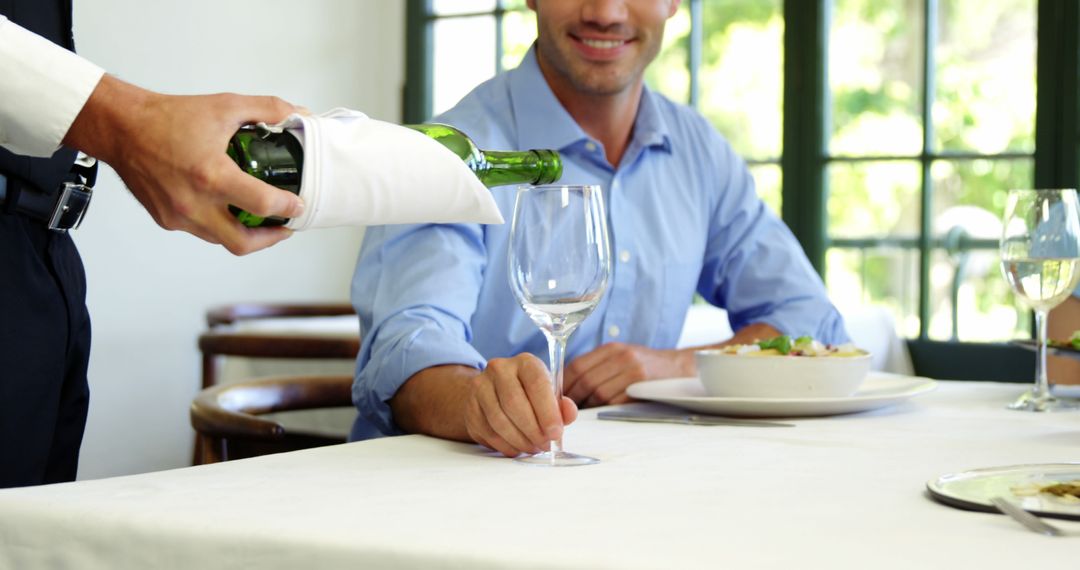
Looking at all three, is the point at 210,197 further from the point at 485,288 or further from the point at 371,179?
the point at 485,288

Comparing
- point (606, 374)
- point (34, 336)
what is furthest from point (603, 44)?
point (34, 336)

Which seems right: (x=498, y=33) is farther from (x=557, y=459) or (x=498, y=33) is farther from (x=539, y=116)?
(x=557, y=459)

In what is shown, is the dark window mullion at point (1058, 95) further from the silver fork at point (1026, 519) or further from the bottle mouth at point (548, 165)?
the silver fork at point (1026, 519)

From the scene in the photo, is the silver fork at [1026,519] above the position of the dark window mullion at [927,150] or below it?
below

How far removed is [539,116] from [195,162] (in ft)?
3.05

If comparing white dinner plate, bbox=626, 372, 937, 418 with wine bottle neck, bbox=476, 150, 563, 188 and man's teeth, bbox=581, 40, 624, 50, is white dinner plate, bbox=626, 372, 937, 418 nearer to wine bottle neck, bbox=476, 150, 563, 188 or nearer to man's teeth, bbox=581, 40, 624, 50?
wine bottle neck, bbox=476, 150, 563, 188

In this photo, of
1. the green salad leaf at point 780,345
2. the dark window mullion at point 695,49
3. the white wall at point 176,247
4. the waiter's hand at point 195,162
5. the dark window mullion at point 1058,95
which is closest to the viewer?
the waiter's hand at point 195,162

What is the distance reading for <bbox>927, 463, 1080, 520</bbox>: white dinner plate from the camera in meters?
0.73

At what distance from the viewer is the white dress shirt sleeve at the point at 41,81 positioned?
90 cm

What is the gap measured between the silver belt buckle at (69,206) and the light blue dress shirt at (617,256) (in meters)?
0.34

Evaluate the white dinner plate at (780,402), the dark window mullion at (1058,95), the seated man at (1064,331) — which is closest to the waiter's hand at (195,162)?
the white dinner plate at (780,402)

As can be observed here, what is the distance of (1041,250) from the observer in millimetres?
1334

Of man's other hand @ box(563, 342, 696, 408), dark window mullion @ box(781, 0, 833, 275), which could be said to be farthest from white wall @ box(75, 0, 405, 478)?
man's other hand @ box(563, 342, 696, 408)

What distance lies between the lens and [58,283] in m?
1.25
